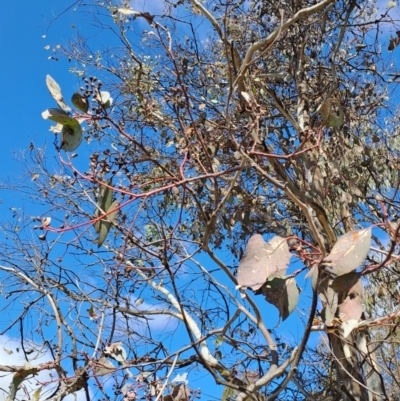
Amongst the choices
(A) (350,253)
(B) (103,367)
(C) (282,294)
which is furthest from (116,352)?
(A) (350,253)

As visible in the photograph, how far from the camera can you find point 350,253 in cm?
145

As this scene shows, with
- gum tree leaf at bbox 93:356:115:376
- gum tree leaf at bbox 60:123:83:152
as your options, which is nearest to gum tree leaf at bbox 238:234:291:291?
gum tree leaf at bbox 60:123:83:152

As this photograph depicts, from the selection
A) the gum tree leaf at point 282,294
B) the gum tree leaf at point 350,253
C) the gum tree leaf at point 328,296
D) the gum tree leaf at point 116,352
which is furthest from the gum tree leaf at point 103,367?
the gum tree leaf at point 350,253

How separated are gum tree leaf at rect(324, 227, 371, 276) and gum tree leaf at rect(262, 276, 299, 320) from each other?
0.16m

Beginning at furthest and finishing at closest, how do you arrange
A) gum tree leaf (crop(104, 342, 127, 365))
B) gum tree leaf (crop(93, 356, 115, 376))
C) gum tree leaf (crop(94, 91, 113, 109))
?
gum tree leaf (crop(104, 342, 127, 365)) < gum tree leaf (crop(93, 356, 115, 376)) < gum tree leaf (crop(94, 91, 113, 109))

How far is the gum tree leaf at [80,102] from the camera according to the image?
4.95 feet

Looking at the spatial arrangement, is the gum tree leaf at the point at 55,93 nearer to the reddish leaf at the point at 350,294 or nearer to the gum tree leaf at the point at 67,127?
the gum tree leaf at the point at 67,127

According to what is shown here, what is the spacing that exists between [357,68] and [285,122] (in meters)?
0.69

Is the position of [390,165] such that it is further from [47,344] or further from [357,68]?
[47,344]

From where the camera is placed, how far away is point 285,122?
4.13 m

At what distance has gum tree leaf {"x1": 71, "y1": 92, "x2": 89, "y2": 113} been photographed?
151cm

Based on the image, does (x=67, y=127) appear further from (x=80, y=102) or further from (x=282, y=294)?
(x=282, y=294)

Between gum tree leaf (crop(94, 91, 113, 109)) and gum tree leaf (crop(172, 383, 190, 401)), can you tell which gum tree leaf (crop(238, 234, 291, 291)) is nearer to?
gum tree leaf (crop(94, 91, 113, 109))

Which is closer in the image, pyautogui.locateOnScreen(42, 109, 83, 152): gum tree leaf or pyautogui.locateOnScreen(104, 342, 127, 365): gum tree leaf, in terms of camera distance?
pyautogui.locateOnScreen(42, 109, 83, 152): gum tree leaf
